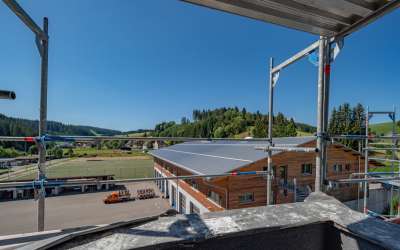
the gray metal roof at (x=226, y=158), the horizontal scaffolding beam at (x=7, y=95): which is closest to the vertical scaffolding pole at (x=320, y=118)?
the horizontal scaffolding beam at (x=7, y=95)

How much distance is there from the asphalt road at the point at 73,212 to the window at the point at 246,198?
6609 millimetres

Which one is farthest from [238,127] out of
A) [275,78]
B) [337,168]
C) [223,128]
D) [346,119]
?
[275,78]

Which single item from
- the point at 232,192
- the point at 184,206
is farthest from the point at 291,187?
the point at 184,206

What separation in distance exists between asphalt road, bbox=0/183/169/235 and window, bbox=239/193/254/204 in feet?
21.7

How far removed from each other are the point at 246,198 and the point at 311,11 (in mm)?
8622

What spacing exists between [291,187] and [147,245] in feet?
35.7

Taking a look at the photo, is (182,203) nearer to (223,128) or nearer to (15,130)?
(15,130)

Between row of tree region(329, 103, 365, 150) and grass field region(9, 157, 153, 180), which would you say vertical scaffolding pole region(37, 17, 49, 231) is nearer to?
grass field region(9, 157, 153, 180)

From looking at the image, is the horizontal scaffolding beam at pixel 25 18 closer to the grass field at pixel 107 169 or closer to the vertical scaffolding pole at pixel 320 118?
the vertical scaffolding pole at pixel 320 118

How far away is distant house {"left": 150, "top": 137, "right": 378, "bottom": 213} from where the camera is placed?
798 centimetres

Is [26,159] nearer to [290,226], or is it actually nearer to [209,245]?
[209,245]

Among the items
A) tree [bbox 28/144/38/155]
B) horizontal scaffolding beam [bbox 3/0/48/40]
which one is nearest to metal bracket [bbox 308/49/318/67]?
horizontal scaffolding beam [bbox 3/0/48/40]

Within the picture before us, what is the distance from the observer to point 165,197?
1734 cm

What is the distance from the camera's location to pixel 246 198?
343 inches
